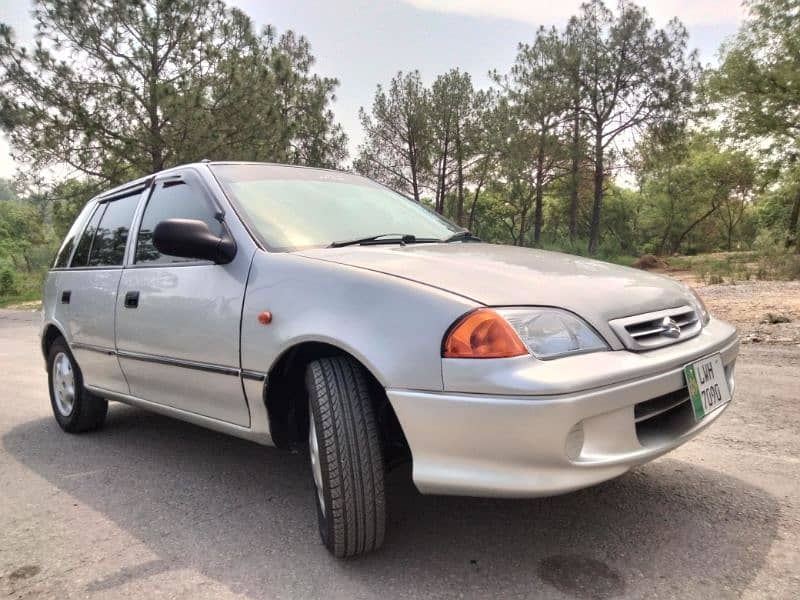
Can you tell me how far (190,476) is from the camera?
3.16 meters

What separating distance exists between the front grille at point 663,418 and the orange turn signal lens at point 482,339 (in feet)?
1.60

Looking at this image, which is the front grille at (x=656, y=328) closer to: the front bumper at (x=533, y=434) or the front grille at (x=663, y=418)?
the front bumper at (x=533, y=434)

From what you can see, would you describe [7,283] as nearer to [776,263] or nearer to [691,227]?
[776,263]

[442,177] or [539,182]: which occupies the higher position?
[442,177]

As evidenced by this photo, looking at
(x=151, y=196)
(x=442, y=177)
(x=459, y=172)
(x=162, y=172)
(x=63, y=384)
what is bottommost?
(x=63, y=384)

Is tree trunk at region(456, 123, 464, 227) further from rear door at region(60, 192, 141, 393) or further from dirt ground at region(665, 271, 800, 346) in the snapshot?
rear door at region(60, 192, 141, 393)

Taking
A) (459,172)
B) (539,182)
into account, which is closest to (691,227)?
(539,182)

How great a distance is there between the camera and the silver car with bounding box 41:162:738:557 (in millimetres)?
1851

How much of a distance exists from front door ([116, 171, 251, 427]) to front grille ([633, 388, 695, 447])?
156cm

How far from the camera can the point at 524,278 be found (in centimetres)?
220

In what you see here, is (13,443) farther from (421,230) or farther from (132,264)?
(421,230)

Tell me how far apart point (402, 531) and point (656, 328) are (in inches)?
Answer: 50.2

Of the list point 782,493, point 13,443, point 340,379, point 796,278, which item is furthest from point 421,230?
point 796,278

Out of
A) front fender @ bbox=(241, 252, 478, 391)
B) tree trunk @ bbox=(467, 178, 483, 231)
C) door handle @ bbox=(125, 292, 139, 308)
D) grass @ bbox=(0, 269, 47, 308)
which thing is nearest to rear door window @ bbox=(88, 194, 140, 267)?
door handle @ bbox=(125, 292, 139, 308)
